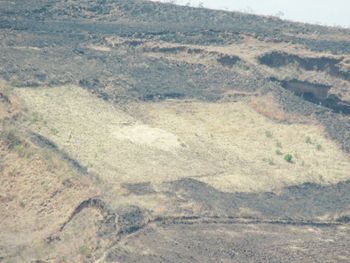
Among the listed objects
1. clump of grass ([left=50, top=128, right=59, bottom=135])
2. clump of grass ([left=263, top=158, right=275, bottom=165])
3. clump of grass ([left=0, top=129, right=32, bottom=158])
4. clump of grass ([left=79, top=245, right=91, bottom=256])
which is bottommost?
clump of grass ([left=79, top=245, right=91, bottom=256])

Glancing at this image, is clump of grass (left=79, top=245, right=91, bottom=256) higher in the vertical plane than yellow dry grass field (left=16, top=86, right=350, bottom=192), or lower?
lower

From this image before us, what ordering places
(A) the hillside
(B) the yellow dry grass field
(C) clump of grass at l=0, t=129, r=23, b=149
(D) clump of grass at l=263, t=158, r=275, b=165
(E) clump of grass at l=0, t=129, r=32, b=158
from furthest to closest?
(D) clump of grass at l=263, t=158, r=275, b=165 < (B) the yellow dry grass field < (C) clump of grass at l=0, t=129, r=23, b=149 < (E) clump of grass at l=0, t=129, r=32, b=158 < (A) the hillside

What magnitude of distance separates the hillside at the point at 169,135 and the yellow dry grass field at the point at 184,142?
0.34 feet

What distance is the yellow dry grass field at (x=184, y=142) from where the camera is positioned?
27312mm

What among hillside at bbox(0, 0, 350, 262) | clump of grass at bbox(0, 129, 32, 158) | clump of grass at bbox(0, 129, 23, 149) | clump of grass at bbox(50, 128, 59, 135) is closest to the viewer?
hillside at bbox(0, 0, 350, 262)

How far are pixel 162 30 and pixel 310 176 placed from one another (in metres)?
18.4

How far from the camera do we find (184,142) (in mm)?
30797

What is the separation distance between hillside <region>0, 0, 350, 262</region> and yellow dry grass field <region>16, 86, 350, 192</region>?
0.34ft

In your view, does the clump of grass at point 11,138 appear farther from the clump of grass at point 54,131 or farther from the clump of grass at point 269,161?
the clump of grass at point 269,161

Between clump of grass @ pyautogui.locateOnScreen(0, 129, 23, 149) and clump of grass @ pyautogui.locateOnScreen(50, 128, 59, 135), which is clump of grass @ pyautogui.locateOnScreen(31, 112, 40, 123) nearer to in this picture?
clump of grass @ pyautogui.locateOnScreen(50, 128, 59, 135)

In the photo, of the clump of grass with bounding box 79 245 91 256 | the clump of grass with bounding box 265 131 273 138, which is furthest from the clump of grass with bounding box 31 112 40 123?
the clump of grass with bounding box 265 131 273 138

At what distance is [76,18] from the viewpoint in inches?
1770

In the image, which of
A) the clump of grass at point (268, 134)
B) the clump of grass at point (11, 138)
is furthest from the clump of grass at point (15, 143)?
the clump of grass at point (268, 134)

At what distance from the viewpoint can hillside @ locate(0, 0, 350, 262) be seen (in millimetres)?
22094
